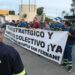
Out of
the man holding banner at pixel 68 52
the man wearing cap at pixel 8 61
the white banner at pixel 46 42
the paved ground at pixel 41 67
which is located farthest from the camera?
the white banner at pixel 46 42

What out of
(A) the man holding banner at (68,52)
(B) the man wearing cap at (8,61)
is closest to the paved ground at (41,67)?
(A) the man holding banner at (68,52)

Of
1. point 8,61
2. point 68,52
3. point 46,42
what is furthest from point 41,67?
point 8,61

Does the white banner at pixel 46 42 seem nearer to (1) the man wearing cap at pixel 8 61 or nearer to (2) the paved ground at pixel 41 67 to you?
(2) the paved ground at pixel 41 67

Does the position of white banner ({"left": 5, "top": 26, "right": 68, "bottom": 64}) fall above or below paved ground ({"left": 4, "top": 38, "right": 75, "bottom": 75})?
above

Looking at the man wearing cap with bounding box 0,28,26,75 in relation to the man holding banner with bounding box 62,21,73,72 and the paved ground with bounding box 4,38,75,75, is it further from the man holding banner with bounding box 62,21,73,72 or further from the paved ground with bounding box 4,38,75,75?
the man holding banner with bounding box 62,21,73,72

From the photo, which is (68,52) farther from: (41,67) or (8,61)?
(8,61)

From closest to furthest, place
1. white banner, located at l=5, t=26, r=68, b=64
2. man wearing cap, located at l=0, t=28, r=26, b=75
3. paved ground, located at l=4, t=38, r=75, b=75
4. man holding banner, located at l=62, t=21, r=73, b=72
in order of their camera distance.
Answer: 1. man wearing cap, located at l=0, t=28, r=26, b=75
2. paved ground, located at l=4, t=38, r=75, b=75
3. man holding banner, located at l=62, t=21, r=73, b=72
4. white banner, located at l=5, t=26, r=68, b=64

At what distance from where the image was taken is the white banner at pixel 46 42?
12.4 m

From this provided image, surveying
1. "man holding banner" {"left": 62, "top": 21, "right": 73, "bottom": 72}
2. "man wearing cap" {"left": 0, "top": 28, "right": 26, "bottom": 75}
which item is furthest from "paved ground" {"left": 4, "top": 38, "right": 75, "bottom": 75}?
"man wearing cap" {"left": 0, "top": 28, "right": 26, "bottom": 75}

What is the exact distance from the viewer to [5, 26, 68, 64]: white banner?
40.7 feet

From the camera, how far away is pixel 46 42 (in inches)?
547

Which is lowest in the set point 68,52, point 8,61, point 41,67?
point 41,67

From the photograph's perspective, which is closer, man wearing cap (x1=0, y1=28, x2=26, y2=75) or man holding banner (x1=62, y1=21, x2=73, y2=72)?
man wearing cap (x1=0, y1=28, x2=26, y2=75)

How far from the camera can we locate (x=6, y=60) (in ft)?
13.9
